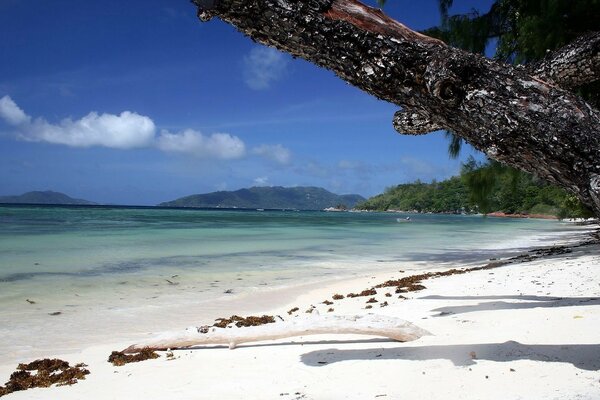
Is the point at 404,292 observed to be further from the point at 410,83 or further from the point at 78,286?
the point at 78,286

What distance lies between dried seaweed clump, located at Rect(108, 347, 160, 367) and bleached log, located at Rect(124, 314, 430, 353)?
7 cm

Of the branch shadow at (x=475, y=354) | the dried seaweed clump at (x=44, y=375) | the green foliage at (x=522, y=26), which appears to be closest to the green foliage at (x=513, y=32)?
the green foliage at (x=522, y=26)

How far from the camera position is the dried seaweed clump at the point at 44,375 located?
3.49 metres

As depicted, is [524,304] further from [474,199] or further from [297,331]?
[474,199]

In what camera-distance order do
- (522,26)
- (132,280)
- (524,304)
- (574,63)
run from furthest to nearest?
(132,280), (522,26), (524,304), (574,63)

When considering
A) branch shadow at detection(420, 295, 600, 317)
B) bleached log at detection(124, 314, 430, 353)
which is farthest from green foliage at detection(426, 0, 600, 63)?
bleached log at detection(124, 314, 430, 353)

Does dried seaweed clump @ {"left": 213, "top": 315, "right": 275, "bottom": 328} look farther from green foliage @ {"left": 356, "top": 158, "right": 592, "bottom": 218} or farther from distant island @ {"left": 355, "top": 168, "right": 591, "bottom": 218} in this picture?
distant island @ {"left": 355, "top": 168, "right": 591, "bottom": 218}

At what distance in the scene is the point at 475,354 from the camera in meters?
3.16

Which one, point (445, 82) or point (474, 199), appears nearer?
point (445, 82)

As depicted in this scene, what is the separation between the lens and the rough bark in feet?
5.43

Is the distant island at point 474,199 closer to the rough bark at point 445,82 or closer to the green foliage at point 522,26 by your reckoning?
the green foliage at point 522,26

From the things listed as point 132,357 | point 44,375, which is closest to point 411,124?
point 132,357

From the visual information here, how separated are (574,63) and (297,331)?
292 cm

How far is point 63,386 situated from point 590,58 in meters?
4.25
